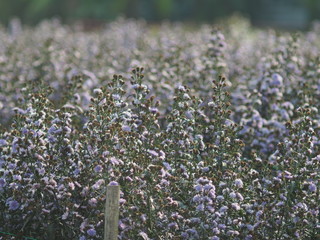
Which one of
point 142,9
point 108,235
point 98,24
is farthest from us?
point 142,9

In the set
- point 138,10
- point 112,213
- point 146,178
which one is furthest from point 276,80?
point 138,10

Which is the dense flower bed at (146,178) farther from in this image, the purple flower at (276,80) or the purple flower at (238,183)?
the purple flower at (276,80)

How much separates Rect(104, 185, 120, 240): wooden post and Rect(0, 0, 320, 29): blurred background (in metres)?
32.1

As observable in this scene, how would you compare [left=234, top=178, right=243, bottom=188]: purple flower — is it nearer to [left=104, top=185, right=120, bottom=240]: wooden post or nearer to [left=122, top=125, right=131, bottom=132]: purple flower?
[left=122, top=125, right=131, bottom=132]: purple flower

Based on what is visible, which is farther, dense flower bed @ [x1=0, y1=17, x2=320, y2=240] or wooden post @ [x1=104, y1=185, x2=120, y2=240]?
dense flower bed @ [x1=0, y1=17, x2=320, y2=240]

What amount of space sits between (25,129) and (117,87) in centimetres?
91

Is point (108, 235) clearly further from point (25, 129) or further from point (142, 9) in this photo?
point (142, 9)

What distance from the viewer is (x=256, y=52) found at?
13.0 metres

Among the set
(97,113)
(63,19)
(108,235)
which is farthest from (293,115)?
(63,19)

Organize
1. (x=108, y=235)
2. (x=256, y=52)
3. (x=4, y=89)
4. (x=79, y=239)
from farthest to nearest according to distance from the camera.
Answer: (x=256, y=52) < (x=4, y=89) < (x=79, y=239) < (x=108, y=235)

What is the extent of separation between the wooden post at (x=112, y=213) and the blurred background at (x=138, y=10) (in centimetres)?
3213

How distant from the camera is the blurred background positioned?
126 ft

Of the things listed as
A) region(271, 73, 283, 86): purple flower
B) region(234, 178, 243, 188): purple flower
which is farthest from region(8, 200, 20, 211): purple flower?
region(271, 73, 283, 86): purple flower

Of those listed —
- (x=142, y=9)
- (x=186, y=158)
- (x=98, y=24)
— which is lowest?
(x=186, y=158)
